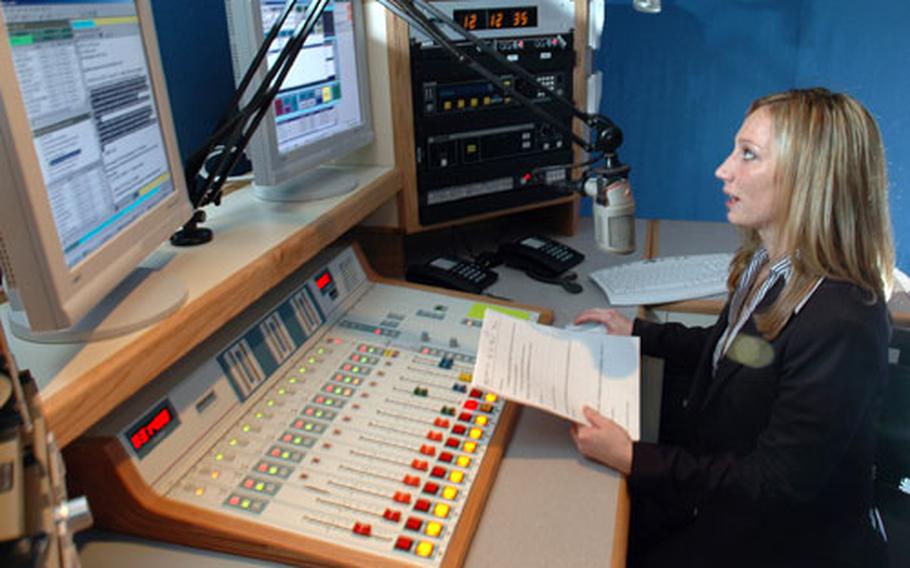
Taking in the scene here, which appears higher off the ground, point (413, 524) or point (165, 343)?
point (165, 343)

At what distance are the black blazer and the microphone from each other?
0.93 feet

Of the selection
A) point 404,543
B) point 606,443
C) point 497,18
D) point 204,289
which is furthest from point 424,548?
point 497,18

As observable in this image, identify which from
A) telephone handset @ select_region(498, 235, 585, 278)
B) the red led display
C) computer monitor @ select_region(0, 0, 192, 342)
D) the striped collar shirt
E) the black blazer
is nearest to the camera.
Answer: computer monitor @ select_region(0, 0, 192, 342)

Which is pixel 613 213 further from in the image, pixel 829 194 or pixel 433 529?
pixel 433 529

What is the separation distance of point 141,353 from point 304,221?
481mm

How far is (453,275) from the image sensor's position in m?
1.57

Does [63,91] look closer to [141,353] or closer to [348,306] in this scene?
[141,353]

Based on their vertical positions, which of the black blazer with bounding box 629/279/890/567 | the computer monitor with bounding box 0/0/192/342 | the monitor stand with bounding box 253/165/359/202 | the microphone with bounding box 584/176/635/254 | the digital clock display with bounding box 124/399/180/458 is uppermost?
the computer monitor with bounding box 0/0/192/342

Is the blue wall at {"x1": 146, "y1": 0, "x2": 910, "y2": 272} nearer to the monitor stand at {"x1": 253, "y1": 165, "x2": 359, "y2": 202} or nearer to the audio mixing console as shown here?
the monitor stand at {"x1": 253, "y1": 165, "x2": 359, "y2": 202}

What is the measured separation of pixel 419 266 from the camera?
159cm

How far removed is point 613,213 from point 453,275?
61 cm

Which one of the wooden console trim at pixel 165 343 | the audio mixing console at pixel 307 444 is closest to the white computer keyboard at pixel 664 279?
the audio mixing console at pixel 307 444

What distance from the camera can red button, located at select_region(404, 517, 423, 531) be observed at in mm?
853

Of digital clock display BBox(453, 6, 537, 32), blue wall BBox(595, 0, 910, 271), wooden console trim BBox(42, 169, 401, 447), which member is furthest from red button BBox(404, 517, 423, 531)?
blue wall BBox(595, 0, 910, 271)
